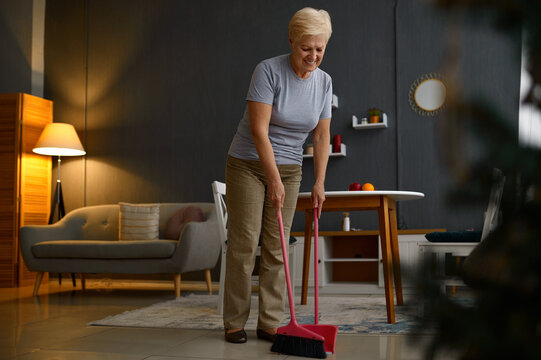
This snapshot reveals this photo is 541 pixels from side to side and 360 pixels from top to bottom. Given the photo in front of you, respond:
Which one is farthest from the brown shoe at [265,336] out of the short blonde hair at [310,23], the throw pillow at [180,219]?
the throw pillow at [180,219]

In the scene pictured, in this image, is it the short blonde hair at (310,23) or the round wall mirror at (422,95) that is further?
the round wall mirror at (422,95)

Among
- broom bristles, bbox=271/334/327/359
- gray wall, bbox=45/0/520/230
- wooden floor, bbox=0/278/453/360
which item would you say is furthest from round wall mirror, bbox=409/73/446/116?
broom bristles, bbox=271/334/327/359

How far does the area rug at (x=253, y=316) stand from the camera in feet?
8.64

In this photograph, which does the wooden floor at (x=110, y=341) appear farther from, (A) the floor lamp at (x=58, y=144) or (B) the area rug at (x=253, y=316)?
(A) the floor lamp at (x=58, y=144)

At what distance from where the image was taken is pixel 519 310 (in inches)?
13.2

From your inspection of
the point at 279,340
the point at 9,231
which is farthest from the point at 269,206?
the point at 9,231

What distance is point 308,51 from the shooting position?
6.99 feet

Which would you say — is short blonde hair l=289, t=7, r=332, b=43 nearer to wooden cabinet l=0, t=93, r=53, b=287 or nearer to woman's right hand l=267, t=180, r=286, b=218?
woman's right hand l=267, t=180, r=286, b=218

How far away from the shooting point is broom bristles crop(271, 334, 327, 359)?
196 cm

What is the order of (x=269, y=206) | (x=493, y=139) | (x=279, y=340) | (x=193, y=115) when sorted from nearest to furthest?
1. (x=493, y=139)
2. (x=279, y=340)
3. (x=269, y=206)
4. (x=193, y=115)

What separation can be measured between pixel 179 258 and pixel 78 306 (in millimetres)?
764

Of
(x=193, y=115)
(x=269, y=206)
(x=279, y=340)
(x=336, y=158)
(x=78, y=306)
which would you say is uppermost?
Answer: (x=193, y=115)

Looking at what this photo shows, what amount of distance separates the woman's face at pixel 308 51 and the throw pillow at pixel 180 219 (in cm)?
254

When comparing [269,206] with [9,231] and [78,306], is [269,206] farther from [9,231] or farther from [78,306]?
[9,231]
